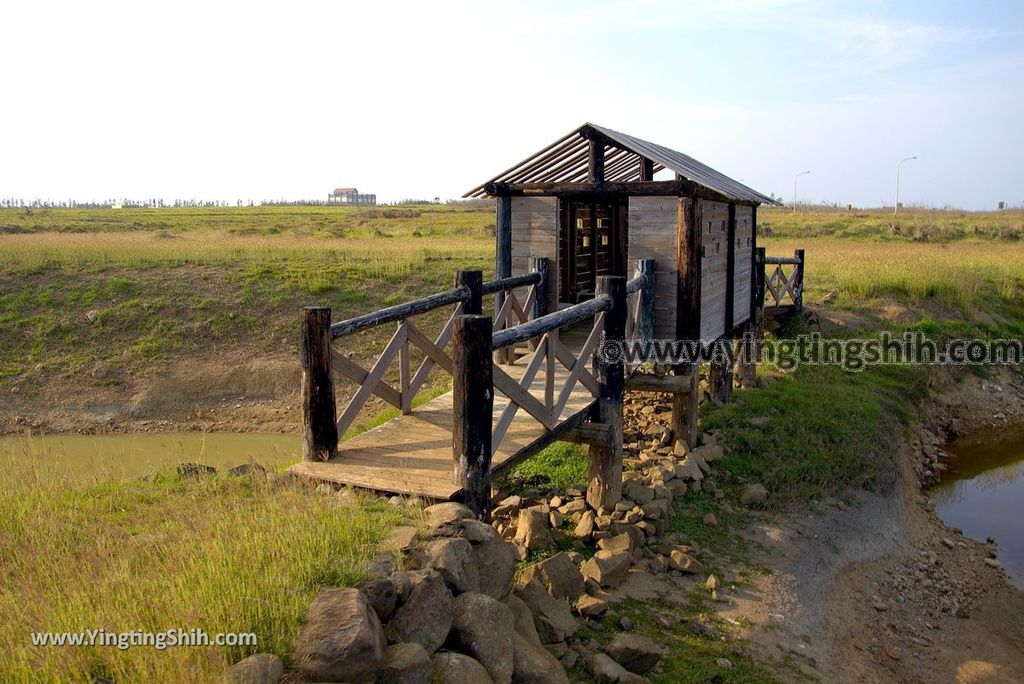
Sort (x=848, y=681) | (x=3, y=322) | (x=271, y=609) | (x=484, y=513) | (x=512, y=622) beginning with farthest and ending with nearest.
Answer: (x=3, y=322)
(x=848, y=681)
(x=484, y=513)
(x=512, y=622)
(x=271, y=609)

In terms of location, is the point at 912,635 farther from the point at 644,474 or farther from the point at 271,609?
the point at 271,609

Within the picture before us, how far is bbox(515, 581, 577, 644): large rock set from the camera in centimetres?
613

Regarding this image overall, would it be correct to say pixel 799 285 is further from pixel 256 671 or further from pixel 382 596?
pixel 256 671

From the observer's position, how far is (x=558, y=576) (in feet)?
22.5

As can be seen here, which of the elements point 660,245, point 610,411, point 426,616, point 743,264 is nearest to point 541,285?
point 660,245

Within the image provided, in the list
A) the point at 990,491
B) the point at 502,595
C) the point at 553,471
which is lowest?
the point at 990,491

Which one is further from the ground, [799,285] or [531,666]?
[799,285]

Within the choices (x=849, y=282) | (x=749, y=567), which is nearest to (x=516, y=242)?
(x=749, y=567)

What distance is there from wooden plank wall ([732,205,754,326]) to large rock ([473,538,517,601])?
359 inches

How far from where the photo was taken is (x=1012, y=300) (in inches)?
879

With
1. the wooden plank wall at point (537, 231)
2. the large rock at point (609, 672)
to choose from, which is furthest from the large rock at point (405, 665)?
the wooden plank wall at point (537, 231)

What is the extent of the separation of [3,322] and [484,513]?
57.7ft

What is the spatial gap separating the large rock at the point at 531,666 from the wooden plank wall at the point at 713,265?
6845mm

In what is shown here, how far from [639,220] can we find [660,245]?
0.45 metres
